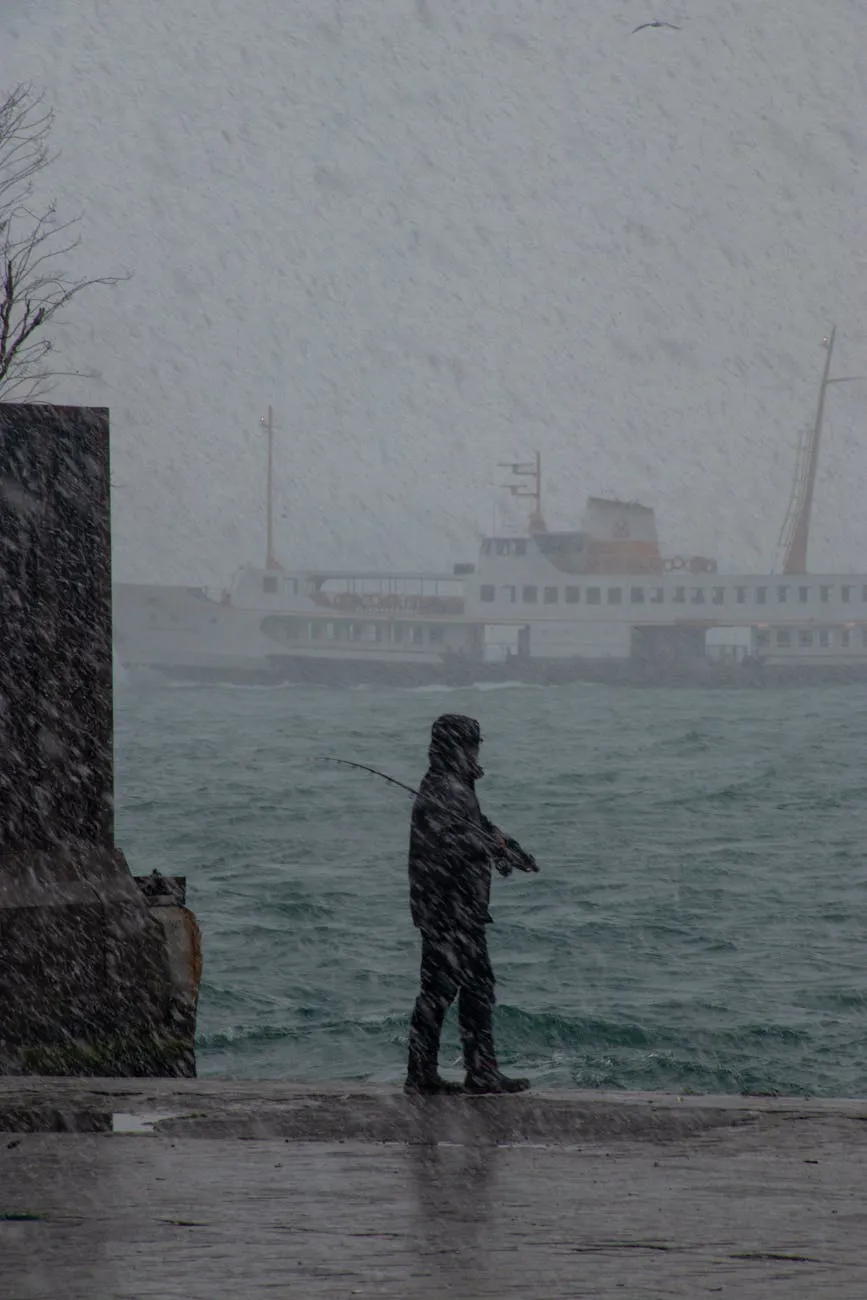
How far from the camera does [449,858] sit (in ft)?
20.9

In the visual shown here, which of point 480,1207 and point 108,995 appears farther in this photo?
point 108,995

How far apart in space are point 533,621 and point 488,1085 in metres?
84.0

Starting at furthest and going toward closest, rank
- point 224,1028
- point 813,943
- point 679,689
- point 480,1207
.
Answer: point 679,689, point 813,943, point 224,1028, point 480,1207

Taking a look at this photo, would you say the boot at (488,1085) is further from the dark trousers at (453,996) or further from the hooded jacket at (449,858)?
the hooded jacket at (449,858)

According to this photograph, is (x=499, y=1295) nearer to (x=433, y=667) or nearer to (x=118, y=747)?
(x=118, y=747)

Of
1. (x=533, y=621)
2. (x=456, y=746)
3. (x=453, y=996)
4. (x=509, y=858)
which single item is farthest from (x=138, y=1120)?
(x=533, y=621)

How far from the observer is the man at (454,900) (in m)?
6.38

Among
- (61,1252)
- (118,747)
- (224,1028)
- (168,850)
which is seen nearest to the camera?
(61,1252)

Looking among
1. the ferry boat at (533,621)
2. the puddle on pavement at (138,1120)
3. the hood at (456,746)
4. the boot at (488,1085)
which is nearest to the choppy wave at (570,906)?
the boot at (488,1085)

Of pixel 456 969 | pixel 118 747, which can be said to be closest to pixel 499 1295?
pixel 456 969

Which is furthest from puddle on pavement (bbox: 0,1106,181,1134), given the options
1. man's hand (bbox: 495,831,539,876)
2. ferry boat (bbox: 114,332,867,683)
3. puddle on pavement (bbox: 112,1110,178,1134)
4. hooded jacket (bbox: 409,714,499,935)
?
ferry boat (bbox: 114,332,867,683)

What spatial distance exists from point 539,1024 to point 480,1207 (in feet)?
32.1

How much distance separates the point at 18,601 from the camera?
6715 millimetres

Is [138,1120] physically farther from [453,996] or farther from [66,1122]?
[453,996]
